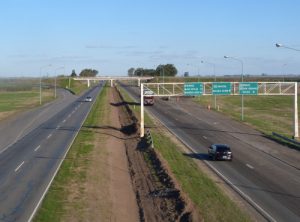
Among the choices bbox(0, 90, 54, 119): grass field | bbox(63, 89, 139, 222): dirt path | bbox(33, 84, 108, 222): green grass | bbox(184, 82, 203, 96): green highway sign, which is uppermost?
bbox(184, 82, 203, 96): green highway sign

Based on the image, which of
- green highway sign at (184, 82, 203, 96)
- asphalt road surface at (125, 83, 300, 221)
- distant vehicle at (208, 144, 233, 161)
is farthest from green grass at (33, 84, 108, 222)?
green highway sign at (184, 82, 203, 96)

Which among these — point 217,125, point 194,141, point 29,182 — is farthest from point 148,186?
point 217,125

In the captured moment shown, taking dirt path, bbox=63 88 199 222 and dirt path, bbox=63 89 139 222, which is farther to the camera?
dirt path, bbox=63 89 139 222

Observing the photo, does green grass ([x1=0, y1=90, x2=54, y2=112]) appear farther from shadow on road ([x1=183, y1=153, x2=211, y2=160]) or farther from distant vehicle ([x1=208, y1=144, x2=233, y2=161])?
distant vehicle ([x1=208, y1=144, x2=233, y2=161])

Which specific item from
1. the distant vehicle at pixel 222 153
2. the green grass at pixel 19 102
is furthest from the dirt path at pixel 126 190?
the green grass at pixel 19 102

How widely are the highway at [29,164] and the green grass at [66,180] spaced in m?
0.45

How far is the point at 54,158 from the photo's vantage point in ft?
135

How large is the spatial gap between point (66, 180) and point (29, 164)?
6.65 meters

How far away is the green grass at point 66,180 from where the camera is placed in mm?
24969

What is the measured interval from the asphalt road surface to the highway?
426 inches

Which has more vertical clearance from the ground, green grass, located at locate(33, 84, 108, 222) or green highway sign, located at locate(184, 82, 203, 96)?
green highway sign, located at locate(184, 82, 203, 96)

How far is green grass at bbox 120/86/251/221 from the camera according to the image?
24.5 metres

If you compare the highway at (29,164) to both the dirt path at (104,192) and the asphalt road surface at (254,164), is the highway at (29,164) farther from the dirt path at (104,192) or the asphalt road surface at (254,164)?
the asphalt road surface at (254,164)

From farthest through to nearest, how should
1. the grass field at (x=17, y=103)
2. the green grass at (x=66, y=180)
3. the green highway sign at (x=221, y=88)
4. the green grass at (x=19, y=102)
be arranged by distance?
the green grass at (x=19, y=102) → the grass field at (x=17, y=103) → the green highway sign at (x=221, y=88) → the green grass at (x=66, y=180)
